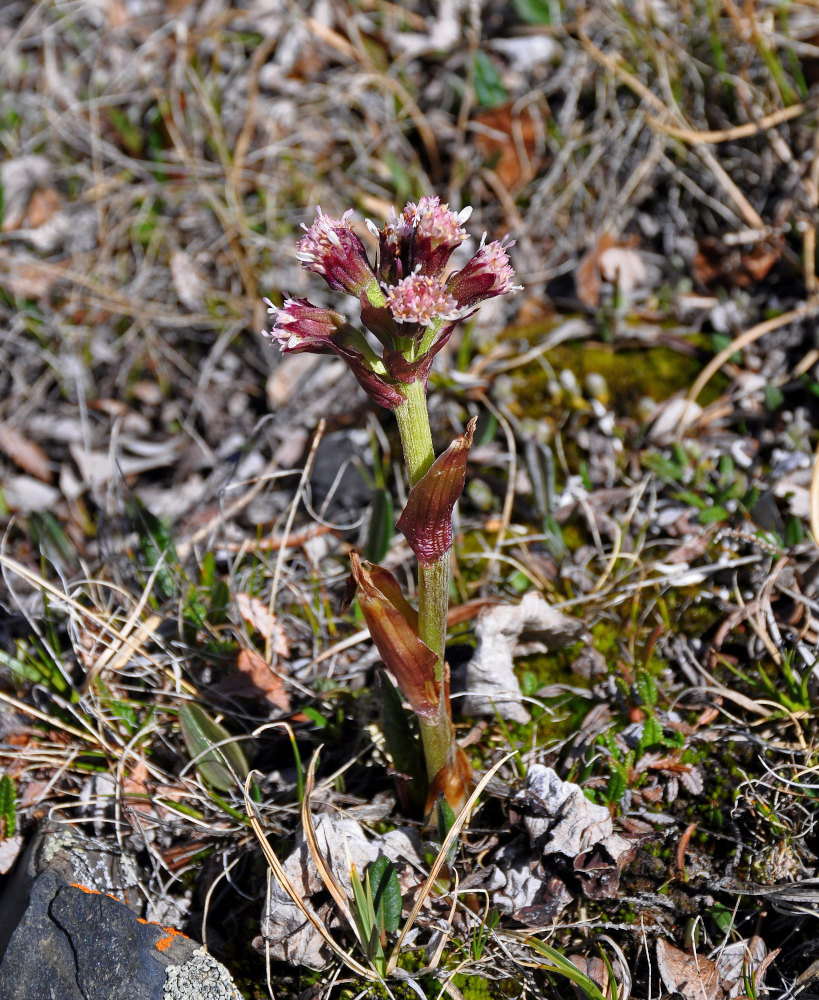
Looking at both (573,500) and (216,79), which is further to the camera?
(216,79)

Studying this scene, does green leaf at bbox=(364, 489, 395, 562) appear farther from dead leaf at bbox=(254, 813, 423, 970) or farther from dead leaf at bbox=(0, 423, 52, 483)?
dead leaf at bbox=(0, 423, 52, 483)

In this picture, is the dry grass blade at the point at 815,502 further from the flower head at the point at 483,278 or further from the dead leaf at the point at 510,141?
the dead leaf at the point at 510,141

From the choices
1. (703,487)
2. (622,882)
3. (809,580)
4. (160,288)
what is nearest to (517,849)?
(622,882)

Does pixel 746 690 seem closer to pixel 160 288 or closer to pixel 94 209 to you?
pixel 160 288

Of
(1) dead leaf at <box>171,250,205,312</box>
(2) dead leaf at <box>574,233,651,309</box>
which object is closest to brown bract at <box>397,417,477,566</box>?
(2) dead leaf at <box>574,233,651,309</box>

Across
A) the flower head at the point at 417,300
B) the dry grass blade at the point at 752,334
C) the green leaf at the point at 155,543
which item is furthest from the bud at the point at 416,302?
the dry grass blade at the point at 752,334

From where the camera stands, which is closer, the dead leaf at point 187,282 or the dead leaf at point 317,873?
the dead leaf at point 317,873
